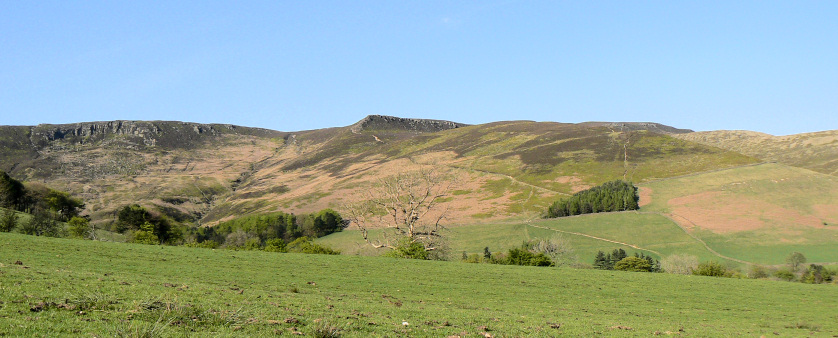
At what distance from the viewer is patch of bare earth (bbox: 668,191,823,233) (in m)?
116

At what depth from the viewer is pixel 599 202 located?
14025 centimetres

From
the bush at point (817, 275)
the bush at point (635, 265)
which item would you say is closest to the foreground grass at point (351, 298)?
the bush at point (635, 265)

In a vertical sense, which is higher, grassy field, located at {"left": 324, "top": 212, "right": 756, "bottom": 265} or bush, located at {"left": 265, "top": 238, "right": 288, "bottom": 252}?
bush, located at {"left": 265, "top": 238, "right": 288, "bottom": 252}

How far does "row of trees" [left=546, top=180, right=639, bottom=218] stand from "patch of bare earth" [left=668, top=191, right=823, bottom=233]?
10655 millimetres

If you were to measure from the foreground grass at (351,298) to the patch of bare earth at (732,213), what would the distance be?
7237 cm

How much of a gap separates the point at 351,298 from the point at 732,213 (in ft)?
404

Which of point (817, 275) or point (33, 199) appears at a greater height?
point (33, 199)

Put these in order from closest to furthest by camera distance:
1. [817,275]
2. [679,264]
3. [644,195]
Result: [817,275], [679,264], [644,195]

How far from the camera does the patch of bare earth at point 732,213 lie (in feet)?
379

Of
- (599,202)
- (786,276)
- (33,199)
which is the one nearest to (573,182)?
(599,202)

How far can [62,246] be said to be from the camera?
4066cm

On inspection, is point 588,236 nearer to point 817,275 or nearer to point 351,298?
point 817,275

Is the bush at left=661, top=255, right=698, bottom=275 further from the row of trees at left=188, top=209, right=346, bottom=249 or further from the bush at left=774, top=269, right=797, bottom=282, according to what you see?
the row of trees at left=188, top=209, right=346, bottom=249

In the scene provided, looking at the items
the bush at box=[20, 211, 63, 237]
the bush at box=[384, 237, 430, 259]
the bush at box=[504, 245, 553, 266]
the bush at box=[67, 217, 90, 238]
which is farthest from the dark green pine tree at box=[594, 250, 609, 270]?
the bush at box=[20, 211, 63, 237]
